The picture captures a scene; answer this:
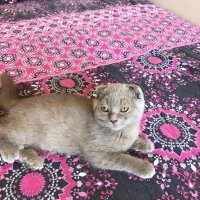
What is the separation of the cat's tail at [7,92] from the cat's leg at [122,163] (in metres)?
0.52

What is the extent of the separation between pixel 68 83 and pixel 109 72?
32 centimetres

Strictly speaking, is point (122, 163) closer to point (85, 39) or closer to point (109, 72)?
point (109, 72)

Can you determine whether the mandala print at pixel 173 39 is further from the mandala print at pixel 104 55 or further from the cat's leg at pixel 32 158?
the cat's leg at pixel 32 158

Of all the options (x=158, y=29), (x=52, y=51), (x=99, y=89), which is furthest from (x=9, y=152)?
(x=158, y=29)

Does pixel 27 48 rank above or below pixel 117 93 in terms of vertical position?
below

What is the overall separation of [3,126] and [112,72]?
861 mm

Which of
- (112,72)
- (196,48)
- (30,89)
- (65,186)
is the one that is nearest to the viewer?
(65,186)

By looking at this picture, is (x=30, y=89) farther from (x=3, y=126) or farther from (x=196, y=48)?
(x=196, y=48)

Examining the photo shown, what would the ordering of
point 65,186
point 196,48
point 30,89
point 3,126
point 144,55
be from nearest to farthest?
point 65,186, point 3,126, point 30,89, point 144,55, point 196,48

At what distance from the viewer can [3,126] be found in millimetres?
1053

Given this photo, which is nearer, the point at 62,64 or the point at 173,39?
the point at 62,64

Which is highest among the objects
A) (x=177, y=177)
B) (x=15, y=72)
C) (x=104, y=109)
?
(x=104, y=109)

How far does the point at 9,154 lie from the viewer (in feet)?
3.24

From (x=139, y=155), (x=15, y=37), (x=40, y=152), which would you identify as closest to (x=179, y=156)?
(x=139, y=155)
